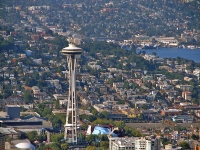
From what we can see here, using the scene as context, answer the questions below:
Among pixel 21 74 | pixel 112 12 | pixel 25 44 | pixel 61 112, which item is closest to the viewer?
pixel 61 112

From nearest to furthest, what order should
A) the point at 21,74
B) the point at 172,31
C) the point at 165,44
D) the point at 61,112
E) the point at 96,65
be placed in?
the point at 61,112 < the point at 21,74 < the point at 96,65 < the point at 165,44 < the point at 172,31

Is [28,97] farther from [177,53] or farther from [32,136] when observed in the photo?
[177,53]

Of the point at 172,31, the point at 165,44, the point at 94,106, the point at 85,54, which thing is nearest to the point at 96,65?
the point at 85,54

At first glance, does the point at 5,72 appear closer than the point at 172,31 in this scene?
Yes

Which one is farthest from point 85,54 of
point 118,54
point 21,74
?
point 21,74

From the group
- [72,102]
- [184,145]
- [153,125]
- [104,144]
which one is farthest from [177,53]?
[184,145]

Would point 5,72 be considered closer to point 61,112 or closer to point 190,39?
point 61,112
